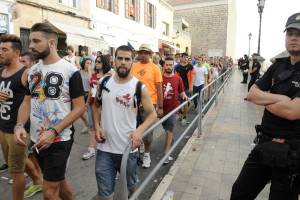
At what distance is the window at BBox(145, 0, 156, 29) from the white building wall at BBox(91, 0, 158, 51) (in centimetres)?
37

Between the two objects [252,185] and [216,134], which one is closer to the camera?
[252,185]

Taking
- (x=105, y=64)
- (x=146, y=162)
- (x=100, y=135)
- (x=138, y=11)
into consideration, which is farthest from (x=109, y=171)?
(x=138, y=11)

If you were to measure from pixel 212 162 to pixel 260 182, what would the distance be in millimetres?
1826

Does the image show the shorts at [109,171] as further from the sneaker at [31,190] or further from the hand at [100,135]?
the sneaker at [31,190]

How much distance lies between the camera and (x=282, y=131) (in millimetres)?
1935

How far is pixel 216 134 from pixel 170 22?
23.6m

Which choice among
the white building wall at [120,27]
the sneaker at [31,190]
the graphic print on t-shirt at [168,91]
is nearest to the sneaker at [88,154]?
the sneaker at [31,190]

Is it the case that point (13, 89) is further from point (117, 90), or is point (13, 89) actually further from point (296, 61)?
point (296, 61)

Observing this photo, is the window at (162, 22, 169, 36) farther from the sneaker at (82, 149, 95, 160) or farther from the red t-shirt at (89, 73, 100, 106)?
the sneaker at (82, 149, 95, 160)

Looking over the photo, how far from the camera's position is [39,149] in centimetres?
201

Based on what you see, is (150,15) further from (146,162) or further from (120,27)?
(146,162)

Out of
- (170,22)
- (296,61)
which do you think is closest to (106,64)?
(296,61)

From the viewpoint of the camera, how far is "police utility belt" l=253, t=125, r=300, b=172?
1830 mm

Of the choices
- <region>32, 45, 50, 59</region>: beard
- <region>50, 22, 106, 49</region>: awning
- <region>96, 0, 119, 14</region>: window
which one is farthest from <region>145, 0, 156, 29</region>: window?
<region>32, 45, 50, 59</region>: beard
